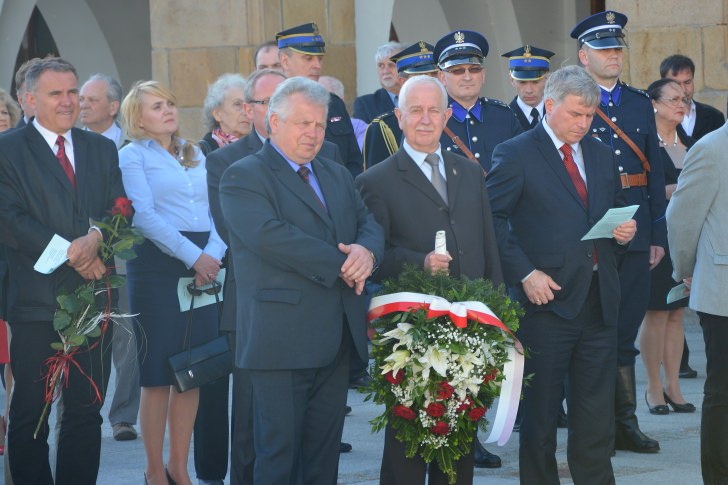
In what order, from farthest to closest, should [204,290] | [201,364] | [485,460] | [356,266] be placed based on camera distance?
[485,460]
[204,290]
[201,364]
[356,266]

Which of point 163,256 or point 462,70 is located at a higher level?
point 462,70

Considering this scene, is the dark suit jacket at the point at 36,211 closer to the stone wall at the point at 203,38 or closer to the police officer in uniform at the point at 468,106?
the police officer in uniform at the point at 468,106

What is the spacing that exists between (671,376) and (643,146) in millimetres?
1677

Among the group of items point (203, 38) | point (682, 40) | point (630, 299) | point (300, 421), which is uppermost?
point (203, 38)

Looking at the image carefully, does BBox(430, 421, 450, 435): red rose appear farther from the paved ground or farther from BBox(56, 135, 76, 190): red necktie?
BBox(56, 135, 76, 190): red necktie

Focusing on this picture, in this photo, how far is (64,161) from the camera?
629 centimetres

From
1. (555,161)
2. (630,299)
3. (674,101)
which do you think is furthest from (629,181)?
(555,161)

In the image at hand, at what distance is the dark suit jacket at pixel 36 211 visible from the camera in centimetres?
605

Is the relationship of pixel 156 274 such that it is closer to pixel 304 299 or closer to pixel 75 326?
pixel 75 326

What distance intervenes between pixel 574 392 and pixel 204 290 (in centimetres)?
183

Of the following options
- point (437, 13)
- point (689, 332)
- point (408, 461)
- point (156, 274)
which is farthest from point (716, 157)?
point (437, 13)

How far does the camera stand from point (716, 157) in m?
6.23

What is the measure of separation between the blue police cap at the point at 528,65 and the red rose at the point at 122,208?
358cm

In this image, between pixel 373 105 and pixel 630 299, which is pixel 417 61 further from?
pixel 630 299
